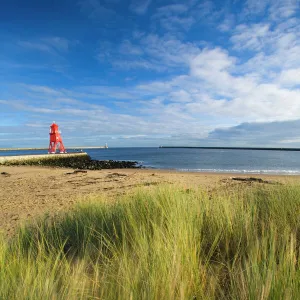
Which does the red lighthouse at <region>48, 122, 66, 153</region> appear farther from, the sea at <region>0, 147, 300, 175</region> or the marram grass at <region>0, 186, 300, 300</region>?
the marram grass at <region>0, 186, 300, 300</region>

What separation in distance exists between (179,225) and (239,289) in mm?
892

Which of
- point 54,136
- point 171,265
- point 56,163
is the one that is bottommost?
point 56,163

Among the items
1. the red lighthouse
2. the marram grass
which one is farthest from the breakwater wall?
the marram grass

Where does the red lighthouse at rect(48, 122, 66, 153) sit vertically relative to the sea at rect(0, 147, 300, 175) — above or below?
above

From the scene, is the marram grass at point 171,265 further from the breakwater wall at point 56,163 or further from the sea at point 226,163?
the breakwater wall at point 56,163

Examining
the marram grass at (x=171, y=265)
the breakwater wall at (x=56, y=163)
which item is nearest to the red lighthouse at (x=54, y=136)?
the breakwater wall at (x=56, y=163)

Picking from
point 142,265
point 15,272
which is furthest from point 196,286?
point 15,272

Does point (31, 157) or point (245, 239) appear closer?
point (245, 239)

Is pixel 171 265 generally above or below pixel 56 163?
above

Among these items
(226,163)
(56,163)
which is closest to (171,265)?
(226,163)

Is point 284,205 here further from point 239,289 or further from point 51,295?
point 51,295

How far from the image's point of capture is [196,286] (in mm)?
1780

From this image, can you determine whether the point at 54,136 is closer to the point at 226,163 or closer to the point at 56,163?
the point at 56,163

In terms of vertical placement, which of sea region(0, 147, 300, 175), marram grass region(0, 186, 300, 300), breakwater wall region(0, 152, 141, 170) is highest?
marram grass region(0, 186, 300, 300)
